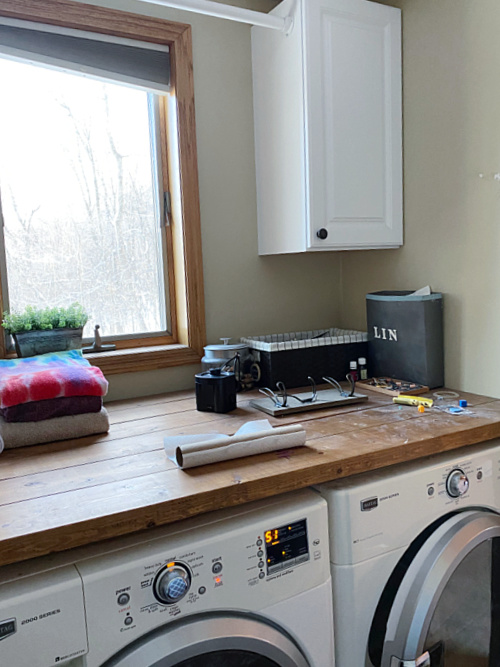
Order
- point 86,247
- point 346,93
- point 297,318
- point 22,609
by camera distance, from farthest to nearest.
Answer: point 297,318, point 86,247, point 346,93, point 22,609

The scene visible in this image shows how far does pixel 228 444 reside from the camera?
1203mm

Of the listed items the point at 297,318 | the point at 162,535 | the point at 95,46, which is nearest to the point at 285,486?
the point at 162,535

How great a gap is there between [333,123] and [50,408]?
1.20m

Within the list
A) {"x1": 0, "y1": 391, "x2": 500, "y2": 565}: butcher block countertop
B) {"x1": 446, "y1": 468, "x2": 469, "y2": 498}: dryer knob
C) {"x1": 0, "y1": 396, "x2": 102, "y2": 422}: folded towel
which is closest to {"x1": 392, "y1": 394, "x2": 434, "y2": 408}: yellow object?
{"x1": 0, "y1": 391, "x2": 500, "y2": 565}: butcher block countertop

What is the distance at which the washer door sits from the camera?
0.96 metres

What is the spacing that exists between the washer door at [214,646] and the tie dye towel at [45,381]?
63cm

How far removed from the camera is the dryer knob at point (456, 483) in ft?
4.48

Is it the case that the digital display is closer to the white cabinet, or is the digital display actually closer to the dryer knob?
the dryer knob

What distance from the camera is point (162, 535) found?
1.05 meters

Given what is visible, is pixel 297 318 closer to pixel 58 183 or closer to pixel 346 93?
pixel 346 93

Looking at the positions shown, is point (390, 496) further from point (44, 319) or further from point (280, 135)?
point (280, 135)

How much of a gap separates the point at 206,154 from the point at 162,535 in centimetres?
135

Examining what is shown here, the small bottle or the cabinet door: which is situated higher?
the cabinet door

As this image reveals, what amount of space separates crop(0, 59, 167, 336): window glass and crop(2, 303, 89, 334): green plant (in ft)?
0.44
